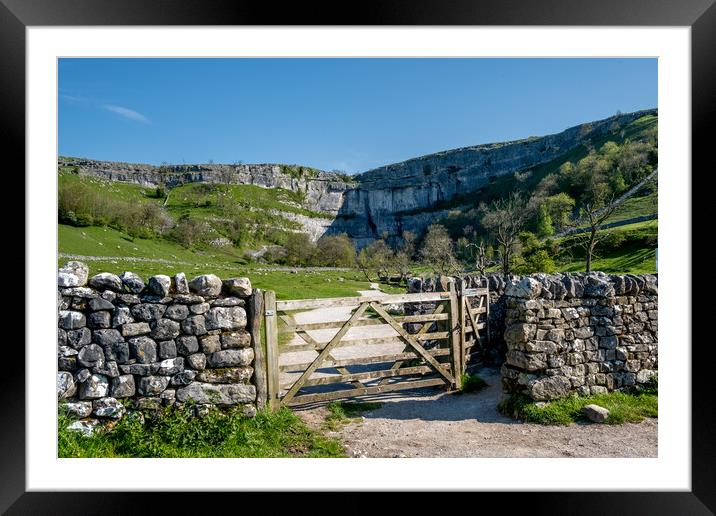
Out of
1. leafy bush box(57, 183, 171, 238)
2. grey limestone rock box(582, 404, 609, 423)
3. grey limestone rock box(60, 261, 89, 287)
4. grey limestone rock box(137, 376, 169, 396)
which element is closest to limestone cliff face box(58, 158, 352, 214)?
leafy bush box(57, 183, 171, 238)

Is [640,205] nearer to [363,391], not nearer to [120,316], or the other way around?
[363,391]

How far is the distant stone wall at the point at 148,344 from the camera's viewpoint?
13.7 ft

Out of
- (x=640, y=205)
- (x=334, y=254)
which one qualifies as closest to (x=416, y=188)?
(x=334, y=254)

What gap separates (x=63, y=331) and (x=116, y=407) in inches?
41.1

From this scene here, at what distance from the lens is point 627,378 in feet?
19.4

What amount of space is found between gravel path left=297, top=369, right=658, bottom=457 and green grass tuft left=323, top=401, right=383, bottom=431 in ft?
0.36

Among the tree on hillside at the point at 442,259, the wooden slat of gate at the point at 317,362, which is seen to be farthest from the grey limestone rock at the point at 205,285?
the tree on hillside at the point at 442,259

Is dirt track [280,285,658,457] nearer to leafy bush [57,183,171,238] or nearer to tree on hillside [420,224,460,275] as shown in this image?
tree on hillside [420,224,460,275]

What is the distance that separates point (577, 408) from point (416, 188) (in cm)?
11772

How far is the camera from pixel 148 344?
438cm

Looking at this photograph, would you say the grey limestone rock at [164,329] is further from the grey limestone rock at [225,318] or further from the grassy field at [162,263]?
the grassy field at [162,263]
